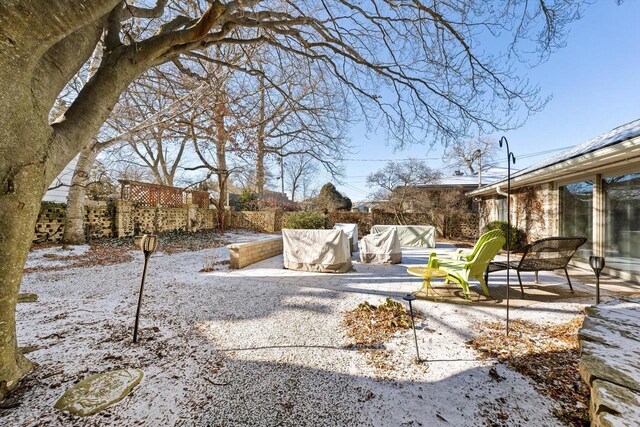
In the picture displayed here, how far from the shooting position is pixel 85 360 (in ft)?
7.03

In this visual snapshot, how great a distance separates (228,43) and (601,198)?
7.64 metres

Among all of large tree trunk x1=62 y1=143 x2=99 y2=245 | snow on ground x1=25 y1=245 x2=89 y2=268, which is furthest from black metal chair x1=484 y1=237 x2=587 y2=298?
large tree trunk x1=62 y1=143 x2=99 y2=245

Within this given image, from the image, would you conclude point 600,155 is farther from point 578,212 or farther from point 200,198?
point 200,198

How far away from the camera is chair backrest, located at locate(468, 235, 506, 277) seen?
3.58 meters

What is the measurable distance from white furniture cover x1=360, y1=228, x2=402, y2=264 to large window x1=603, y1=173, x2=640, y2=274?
13.5 ft

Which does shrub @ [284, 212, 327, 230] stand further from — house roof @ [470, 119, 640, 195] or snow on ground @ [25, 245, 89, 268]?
house roof @ [470, 119, 640, 195]

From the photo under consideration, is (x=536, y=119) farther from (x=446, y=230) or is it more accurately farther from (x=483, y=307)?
(x=446, y=230)

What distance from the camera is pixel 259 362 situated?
7.34ft

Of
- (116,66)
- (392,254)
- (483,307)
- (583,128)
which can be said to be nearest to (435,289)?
(483,307)

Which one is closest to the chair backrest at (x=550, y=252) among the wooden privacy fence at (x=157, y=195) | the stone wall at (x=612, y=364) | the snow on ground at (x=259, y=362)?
the snow on ground at (x=259, y=362)

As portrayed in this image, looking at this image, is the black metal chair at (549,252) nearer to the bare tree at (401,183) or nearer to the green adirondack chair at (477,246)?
the green adirondack chair at (477,246)

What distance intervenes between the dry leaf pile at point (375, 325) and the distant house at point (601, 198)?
4.26 metres

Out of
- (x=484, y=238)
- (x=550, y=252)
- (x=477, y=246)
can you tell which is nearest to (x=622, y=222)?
(x=550, y=252)

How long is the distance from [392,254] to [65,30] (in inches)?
257
